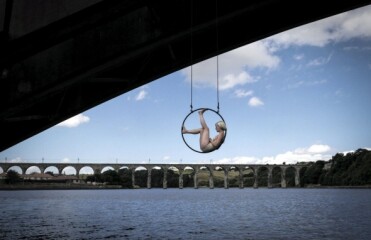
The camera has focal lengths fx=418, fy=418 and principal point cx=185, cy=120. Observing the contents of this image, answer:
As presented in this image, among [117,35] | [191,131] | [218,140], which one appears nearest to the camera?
[218,140]

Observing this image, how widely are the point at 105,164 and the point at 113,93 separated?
175541 mm

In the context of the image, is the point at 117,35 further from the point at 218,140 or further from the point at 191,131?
the point at 218,140

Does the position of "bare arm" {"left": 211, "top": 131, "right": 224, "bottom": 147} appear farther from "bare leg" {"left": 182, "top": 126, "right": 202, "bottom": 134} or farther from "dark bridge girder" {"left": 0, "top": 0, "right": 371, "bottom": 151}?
"dark bridge girder" {"left": 0, "top": 0, "right": 371, "bottom": 151}

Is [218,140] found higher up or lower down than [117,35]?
lower down

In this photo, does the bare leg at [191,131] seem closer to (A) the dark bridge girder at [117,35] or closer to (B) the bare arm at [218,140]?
(B) the bare arm at [218,140]

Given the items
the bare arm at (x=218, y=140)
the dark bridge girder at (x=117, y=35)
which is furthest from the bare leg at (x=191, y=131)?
the dark bridge girder at (x=117, y=35)

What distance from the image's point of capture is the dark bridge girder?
8.84 metres

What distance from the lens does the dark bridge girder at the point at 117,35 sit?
8.84 m

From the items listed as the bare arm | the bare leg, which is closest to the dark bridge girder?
the bare leg

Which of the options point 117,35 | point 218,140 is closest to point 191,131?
point 218,140

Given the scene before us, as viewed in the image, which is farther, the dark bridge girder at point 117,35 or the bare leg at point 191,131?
the dark bridge girder at point 117,35

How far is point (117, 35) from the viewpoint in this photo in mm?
10891

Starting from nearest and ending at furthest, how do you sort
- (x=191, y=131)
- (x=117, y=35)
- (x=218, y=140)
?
(x=218, y=140), (x=191, y=131), (x=117, y=35)

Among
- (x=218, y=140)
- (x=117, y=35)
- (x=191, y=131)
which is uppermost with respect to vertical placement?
(x=117, y=35)
